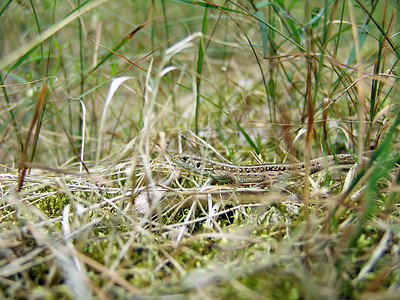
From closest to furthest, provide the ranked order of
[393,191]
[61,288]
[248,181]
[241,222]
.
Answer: [61,288], [393,191], [241,222], [248,181]

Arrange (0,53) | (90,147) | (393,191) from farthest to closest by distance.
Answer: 1. (0,53)
2. (90,147)
3. (393,191)

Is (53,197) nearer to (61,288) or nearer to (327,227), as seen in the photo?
(61,288)

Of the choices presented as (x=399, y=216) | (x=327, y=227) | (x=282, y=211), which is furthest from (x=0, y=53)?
(x=399, y=216)

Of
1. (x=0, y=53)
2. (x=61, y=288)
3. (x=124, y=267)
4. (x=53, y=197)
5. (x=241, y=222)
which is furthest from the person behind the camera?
(x=0, y=53)

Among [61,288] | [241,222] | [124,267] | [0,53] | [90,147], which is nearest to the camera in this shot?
[61,288]

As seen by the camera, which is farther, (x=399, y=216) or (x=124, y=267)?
(x=399, y=216)

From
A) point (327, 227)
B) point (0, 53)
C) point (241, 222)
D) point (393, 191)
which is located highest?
point (0, 53)

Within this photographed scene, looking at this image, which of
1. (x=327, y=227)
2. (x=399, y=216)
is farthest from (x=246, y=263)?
(x=399, y=216)

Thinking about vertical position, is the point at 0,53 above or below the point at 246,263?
above

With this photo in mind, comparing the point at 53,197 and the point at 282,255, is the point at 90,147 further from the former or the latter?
the point at 282,255
